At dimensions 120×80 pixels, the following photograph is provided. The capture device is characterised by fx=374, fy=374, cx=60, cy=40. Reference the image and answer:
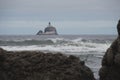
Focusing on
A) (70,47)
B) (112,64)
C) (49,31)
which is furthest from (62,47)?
(49,31)

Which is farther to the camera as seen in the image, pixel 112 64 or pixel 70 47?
pixel 70 47

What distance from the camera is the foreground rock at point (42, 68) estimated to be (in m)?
9.59

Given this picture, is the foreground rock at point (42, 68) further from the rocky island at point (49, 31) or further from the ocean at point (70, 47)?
the rocky island at point (49, 31)

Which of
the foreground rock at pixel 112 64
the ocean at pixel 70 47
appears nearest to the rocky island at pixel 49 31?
the ocean at pixel 70 47

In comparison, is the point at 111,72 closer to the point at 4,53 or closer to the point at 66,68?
the point at 66,68

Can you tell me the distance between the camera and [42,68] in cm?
975

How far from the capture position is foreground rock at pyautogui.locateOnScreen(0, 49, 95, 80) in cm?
959

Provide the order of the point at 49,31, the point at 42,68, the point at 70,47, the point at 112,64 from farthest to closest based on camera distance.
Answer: the point at 49,31
the point at 70,47
the point at 42,68
the point at 112,64

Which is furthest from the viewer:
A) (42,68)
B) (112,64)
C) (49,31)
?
(49,31)

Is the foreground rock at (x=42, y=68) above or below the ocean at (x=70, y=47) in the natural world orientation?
above

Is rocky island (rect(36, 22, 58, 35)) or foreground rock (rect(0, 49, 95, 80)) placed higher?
rocky island (rect(36, 22, 58, 35))

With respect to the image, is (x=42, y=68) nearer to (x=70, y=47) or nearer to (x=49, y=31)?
(x=70, y=47)

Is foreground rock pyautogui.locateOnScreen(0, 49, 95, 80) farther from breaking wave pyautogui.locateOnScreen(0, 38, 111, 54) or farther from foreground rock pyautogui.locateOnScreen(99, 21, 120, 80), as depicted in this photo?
breaking wave pyautogui.locateOnScreen(0, 38, 111, 54)

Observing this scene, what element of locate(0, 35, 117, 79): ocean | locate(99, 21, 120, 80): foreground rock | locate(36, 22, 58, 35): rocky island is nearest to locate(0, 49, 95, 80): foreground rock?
locate(99, 21, 120, 80): foreground rock
